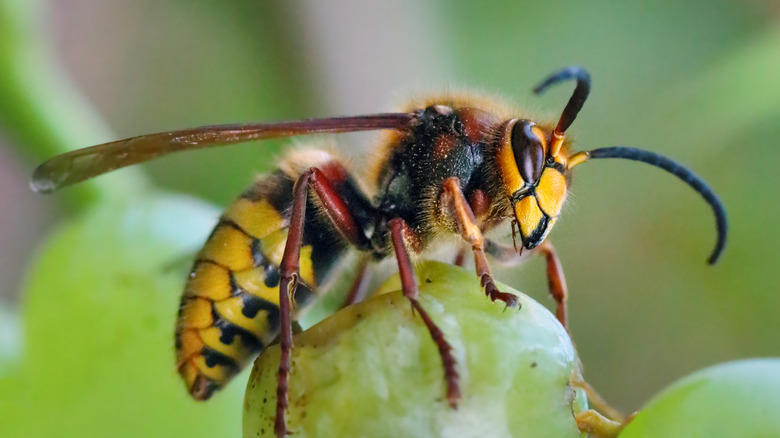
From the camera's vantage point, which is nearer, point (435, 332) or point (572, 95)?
point (435, 332)

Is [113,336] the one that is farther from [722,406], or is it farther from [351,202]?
[722,406]

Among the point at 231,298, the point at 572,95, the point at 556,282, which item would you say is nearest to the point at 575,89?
the point at 572,95

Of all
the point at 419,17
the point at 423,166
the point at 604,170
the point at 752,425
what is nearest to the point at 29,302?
the point at 423,166

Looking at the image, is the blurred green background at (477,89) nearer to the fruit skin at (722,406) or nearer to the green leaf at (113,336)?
the green leaf at (113,336)

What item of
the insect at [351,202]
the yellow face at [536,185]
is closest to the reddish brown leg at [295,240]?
the insect at [351,202]

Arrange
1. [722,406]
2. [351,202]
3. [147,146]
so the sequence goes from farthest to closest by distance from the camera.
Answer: [351,202], [147,146], [722,406]

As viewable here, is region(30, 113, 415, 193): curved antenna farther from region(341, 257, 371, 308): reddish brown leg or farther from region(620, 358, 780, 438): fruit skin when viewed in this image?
region(620, 358, 780, 438): fruit skin

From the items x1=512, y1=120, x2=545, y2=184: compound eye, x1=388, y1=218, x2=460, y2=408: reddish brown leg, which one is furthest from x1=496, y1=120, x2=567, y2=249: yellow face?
x1=388, y1=218, x2=460, y2=408: reddish brown leg
